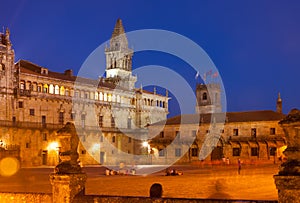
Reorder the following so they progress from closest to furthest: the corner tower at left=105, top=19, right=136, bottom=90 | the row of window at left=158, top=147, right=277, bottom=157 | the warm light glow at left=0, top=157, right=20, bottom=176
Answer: the warm light glow at left=0, top=157, right=20, bottom=176, the row of window at left=158, top=147, right=277, bottom=157, the corner tower at left=105, top=19, right=136, bottom=90

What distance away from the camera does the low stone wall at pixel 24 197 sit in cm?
1220

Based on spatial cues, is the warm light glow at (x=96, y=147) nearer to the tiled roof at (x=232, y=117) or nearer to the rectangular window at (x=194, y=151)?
the tiled roof at (x=232, y=117)

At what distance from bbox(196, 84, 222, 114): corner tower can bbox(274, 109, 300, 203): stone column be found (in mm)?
70880

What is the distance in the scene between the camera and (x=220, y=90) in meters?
82.3

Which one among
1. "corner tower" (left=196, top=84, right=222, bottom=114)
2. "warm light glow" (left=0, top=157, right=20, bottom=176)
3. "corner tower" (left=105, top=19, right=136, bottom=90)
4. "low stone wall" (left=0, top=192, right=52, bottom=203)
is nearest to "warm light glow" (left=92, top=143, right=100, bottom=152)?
"corner tower" (left=105, top=19, right=136, bottom=90)

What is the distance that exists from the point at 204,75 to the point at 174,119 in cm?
2306

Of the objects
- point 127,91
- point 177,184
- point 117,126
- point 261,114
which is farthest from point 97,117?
point 177,184

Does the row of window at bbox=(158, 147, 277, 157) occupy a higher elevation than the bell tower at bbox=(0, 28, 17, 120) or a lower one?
lower

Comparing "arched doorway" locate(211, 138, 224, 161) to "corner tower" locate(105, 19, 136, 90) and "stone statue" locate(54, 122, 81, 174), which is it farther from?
"stone statue" locate(54, 122, 81, 174)

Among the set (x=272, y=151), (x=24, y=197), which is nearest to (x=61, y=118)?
(x=272, y=151)

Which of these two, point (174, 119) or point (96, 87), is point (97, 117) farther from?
point (174, 119)

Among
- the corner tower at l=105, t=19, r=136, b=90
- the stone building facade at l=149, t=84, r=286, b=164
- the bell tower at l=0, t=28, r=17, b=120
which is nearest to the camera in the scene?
the bell tower at l=0, t=28, r=17, b=120

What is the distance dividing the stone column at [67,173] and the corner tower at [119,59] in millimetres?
67334

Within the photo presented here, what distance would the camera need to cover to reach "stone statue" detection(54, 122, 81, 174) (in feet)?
38.3
